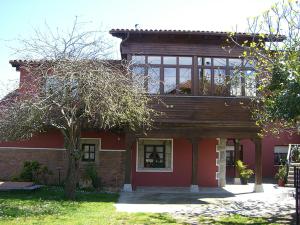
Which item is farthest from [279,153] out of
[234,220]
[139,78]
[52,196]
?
[52,196]

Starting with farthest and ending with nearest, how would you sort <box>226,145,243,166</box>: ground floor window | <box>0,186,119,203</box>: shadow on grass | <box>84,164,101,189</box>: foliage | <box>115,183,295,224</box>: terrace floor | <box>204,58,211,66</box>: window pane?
<box>226,145,243,166</box>: ground floor window < <box>84,164,101,189</box>: foliage < <box>204,58,211,66</box>: window pane < <box>0,186,119,203</box>: shadow on grass < <box>115,183,295,224</box>: terrace floor

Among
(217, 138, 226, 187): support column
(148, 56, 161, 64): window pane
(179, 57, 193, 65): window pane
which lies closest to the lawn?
(148, 56, 161, 64): window pane

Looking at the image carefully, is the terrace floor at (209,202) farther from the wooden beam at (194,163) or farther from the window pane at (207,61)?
the window pane at (207,61)

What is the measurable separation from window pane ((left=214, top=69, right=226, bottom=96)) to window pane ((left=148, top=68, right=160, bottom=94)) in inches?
96.2

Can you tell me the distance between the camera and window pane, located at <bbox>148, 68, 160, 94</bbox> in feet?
55.4

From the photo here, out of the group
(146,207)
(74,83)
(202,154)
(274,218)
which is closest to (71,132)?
(74,83)

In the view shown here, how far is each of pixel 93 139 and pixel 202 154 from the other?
17.2 ft

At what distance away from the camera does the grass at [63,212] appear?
33.1 ft

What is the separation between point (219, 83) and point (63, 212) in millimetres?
8983

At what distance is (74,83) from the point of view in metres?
12.6

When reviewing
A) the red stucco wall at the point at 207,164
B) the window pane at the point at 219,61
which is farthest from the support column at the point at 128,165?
the window pane at the point at 219,61

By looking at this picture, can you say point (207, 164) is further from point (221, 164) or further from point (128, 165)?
point (128, 165)

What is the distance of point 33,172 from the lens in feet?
59.6

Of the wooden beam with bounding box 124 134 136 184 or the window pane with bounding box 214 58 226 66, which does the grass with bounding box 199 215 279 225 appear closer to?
the wooden beam with bounding box 124 134 136 184
